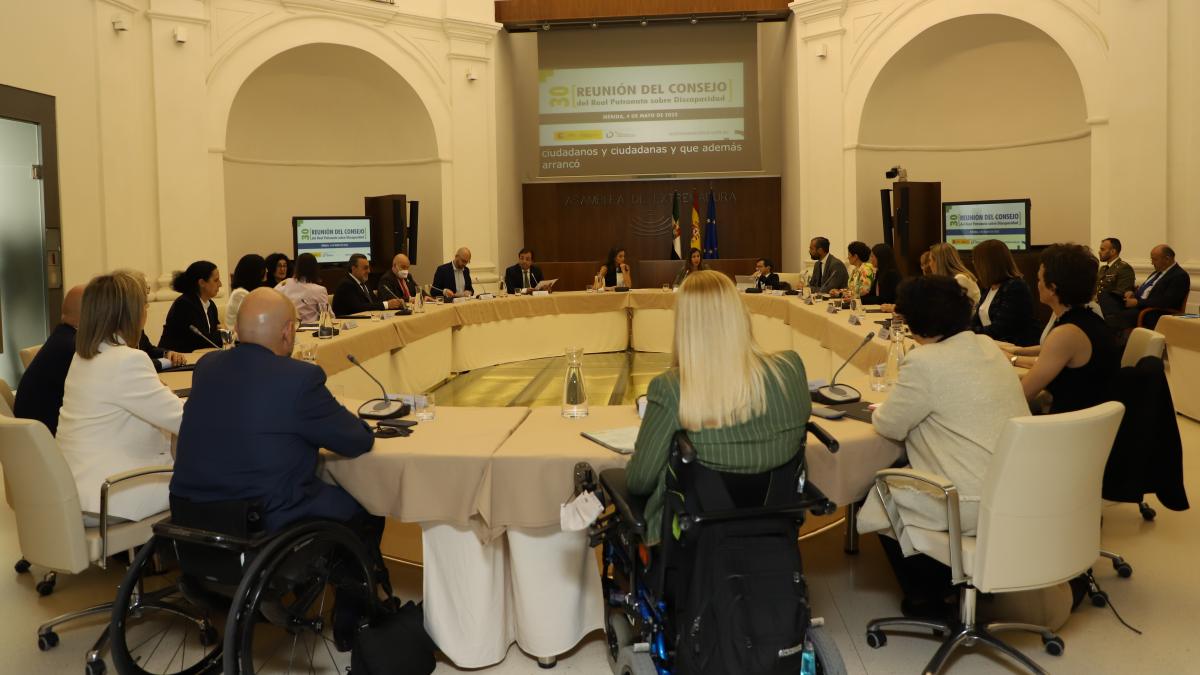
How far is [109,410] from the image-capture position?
10.2ft

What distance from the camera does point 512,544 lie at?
9.73ft

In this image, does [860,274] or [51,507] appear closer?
[51,507]

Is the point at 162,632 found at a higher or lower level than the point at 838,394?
lower

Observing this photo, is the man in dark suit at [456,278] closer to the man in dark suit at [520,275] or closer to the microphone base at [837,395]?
the man in dark suit at [520,275]

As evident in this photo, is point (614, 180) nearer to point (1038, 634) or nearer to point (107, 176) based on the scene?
point (107, 176)

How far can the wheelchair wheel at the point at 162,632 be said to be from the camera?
2.63 meters

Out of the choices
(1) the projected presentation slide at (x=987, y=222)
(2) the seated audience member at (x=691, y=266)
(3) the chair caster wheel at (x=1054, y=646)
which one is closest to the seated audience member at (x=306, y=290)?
(2) the seated audience member at (x=691, y=266)

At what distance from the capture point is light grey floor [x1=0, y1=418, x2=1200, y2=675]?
9.66ft

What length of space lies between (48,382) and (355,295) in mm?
4444

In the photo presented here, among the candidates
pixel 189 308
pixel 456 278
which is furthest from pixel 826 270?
pixel 189 308

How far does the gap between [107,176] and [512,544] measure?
702 cm

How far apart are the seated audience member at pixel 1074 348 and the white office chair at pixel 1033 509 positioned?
801 millimetres

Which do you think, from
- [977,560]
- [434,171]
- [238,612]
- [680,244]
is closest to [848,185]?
[680,244]

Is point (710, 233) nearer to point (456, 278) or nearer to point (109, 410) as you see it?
point (456, 278)
